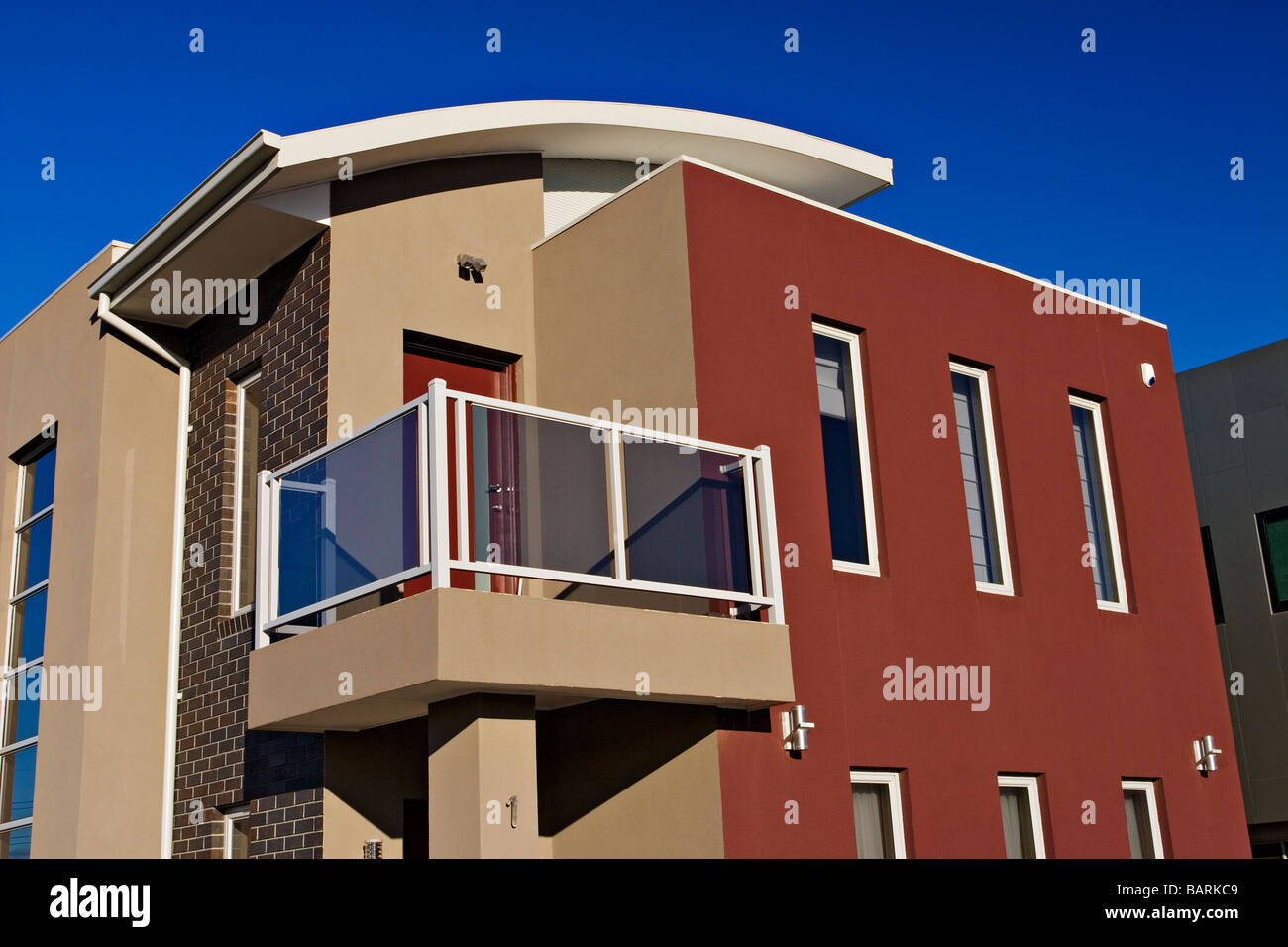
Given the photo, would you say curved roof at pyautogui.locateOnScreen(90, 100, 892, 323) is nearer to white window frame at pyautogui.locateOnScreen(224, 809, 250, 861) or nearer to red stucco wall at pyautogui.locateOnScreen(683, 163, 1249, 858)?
red stucco wall at pyautogui.locateOnScreen(683, 163, 1249, 858)

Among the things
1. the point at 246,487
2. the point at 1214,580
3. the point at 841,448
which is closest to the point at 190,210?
the point at 246,487

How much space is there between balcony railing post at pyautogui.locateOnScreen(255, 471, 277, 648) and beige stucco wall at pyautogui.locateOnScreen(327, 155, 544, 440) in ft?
2.79

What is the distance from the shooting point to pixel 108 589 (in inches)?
393

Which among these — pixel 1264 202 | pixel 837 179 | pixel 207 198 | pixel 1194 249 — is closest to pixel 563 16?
pixel 837 179

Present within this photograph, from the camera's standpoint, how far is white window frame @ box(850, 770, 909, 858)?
864cm

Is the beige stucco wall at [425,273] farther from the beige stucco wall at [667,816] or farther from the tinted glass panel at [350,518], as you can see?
the beige stucco wall at [667,816]

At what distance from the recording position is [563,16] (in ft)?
36.0

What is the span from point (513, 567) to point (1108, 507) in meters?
6.18

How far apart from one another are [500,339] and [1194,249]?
10010 millimetres

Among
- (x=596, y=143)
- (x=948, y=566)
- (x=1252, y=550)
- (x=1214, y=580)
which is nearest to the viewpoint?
(x=948, y=566)

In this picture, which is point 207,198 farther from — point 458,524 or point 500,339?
point 458,524

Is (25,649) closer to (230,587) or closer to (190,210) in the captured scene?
(230,587)

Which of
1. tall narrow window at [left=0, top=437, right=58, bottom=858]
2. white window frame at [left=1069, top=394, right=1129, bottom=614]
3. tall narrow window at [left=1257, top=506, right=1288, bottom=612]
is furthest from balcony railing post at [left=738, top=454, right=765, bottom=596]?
tall narrow window at [left=1257, top=506, right=1288, bottom=612]
